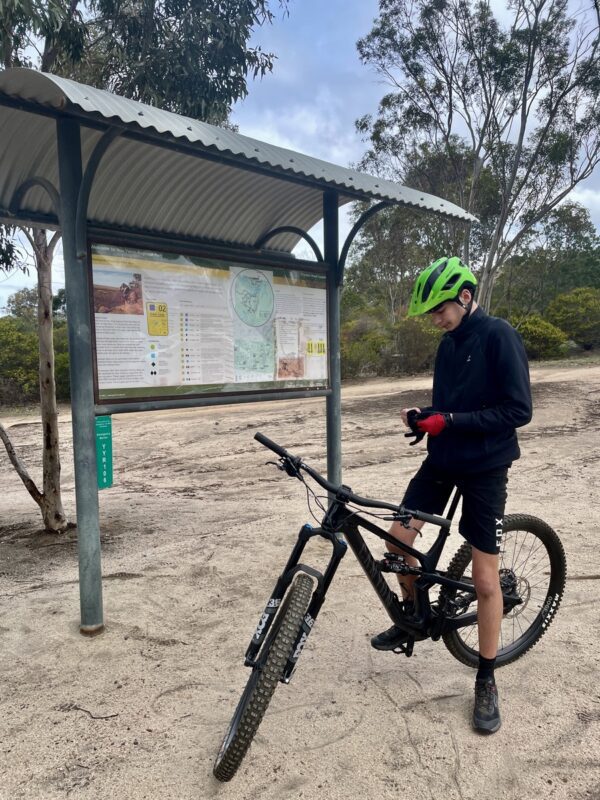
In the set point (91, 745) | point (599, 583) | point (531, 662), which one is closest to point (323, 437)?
point (599, 583)

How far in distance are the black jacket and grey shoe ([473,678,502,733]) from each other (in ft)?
3.07

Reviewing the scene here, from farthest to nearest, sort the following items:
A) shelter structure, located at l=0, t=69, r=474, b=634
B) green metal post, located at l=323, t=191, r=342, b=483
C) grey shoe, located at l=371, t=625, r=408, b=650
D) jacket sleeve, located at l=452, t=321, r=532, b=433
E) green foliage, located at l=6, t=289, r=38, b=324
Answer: green foliage, located at l=6, t=289, r=38, b=324
green metal post, located at l=323, t=191, r=342, b=483
shelter structure, located at l=0, t=69, r=474, b=634
grey shoe, located at l=371, t=625, r=408, b=650
jacket sleeve, located at l=452, t=321, r=532, b=433

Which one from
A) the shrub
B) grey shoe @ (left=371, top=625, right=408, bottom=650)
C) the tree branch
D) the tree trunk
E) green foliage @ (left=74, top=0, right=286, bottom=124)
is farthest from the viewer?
the shrub

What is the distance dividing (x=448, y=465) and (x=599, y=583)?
80.0 inches

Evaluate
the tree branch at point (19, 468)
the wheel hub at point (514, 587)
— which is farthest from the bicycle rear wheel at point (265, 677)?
the tree branch at point (19, 468)

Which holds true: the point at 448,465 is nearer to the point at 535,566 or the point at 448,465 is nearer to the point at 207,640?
the point at 535,566

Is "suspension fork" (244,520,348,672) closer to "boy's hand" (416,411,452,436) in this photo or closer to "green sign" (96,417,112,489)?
"boy's hand" (416,411,452,436)

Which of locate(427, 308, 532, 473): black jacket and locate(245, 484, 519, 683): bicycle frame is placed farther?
locate(427, 308, 532, 473): black jacket

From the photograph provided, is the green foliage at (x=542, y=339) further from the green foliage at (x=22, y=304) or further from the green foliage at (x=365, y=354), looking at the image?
the green foliage at (x=22, y=304)

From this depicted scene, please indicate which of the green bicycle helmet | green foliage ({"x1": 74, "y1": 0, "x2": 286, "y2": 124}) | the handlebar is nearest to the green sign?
the handlebar

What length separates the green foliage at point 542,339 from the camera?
2392 cm

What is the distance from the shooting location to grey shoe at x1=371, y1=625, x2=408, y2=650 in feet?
8.67

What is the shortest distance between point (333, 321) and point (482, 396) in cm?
248

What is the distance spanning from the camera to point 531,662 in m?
A: 2.91
